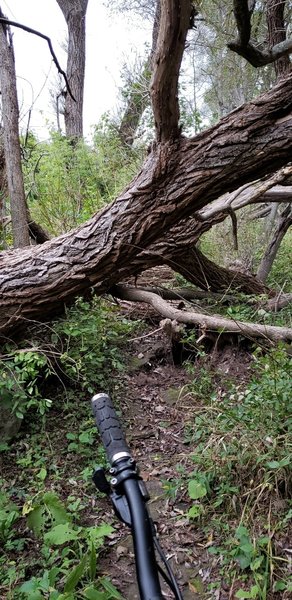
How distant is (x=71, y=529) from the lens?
98.7 inches

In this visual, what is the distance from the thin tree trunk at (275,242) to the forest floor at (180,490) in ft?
8.87

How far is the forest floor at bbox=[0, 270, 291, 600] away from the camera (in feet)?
7.41

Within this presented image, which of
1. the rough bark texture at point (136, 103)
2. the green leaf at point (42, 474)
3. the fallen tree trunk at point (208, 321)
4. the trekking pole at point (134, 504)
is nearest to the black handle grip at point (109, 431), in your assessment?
the trekking pole at point (134, 504)

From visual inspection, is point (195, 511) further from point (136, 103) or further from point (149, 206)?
point (136, 103)

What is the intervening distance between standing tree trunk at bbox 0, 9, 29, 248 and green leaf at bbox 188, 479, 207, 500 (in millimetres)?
3304

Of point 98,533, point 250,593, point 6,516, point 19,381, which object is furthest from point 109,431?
point 19,381

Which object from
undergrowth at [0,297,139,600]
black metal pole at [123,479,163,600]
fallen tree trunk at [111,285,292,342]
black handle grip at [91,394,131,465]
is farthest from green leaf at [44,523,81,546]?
fallen tree trunk at [111,285,292,342]

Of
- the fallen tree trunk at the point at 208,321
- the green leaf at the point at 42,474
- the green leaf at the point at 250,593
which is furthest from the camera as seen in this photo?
the fallen tree trunk at the point at 208,321

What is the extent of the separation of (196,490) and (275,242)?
437cm

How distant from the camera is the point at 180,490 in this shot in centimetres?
290

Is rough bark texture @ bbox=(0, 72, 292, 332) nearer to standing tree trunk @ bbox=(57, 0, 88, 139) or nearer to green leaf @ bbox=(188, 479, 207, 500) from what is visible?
green leaf @ bbox=(188, 479, 207, 500)

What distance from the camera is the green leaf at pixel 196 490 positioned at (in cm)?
264

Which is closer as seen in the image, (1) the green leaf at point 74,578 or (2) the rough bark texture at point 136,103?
(1) the green leaf at point 74,578

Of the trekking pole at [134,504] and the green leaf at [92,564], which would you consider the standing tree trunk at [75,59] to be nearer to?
the green leaf at [92,564]
